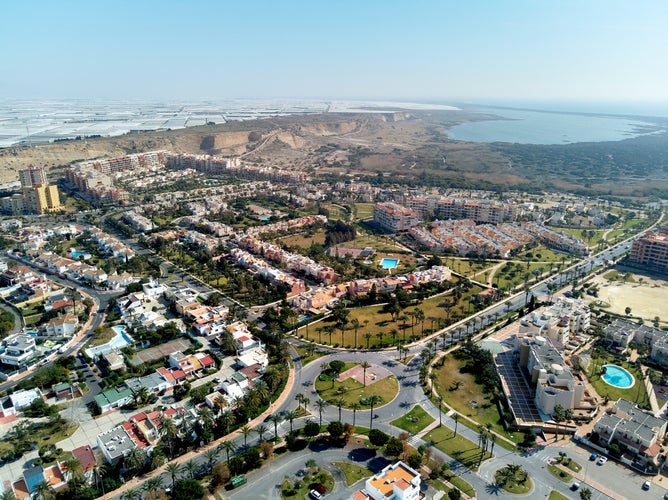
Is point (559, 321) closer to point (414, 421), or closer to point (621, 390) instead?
point (621, 390)

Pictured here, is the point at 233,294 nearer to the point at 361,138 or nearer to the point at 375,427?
the point at 375,427

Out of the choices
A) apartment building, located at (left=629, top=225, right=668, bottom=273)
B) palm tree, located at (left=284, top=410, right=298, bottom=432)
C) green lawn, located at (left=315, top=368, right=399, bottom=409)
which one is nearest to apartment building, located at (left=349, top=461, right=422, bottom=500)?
palm tree, located at (left=284, top=410, right=298, bottom=432)

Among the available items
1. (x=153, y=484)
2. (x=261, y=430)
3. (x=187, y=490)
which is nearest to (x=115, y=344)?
(x=261, y=430)

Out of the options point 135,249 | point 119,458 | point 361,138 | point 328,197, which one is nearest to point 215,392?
A: point 119,458

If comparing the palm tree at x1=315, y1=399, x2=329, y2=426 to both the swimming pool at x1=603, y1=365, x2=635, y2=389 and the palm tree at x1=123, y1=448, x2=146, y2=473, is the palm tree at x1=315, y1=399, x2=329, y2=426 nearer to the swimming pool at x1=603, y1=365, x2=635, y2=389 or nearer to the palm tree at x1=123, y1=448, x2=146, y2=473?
the palm tree at x1=123, y1=448, x2=146, y2=473

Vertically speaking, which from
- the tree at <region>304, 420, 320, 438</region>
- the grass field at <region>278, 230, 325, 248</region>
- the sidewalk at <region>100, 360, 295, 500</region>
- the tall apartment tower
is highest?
the tall apartment tower

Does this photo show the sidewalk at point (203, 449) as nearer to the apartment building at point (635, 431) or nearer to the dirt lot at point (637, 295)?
the apartment building at point (635, 431)

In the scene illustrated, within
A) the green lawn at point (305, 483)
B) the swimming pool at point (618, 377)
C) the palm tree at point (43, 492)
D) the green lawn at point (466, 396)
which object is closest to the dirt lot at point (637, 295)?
the swimming pool at point (618, 377)
